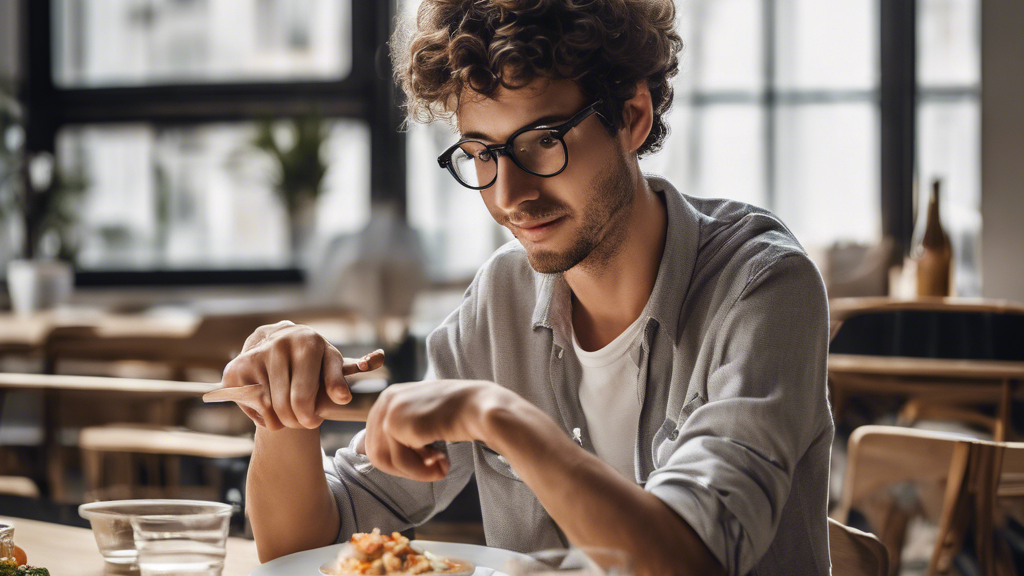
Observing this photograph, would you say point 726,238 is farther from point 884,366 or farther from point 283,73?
point 283,73

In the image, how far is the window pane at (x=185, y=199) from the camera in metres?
5.67

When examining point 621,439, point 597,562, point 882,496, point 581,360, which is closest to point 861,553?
point 621,439

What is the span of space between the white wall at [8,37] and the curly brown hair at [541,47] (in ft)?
16.8

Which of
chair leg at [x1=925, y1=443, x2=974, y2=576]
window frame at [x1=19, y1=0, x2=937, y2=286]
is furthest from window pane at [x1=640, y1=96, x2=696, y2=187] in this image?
chair leg at [x1=925, y1=443, x2=974, y2=576]

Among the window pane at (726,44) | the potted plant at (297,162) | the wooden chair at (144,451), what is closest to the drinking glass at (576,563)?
the wooden chair at (144,451)

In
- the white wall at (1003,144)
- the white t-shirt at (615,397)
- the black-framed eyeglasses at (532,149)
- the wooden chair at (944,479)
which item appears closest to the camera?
the black-framed eyeglasses at (532,149)

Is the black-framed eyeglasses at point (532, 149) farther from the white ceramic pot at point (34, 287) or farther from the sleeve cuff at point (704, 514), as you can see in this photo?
the white ceramic pot at point (34, 287)

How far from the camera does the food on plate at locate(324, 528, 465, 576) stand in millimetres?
834

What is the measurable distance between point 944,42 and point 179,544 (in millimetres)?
6062

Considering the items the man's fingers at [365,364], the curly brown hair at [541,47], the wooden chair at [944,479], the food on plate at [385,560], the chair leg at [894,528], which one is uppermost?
the curly brown hair at [541,47]

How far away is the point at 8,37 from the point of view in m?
5.59

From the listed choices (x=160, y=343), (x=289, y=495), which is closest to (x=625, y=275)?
(x=289, y=495)

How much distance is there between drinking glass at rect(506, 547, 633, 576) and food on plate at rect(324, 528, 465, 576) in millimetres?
270

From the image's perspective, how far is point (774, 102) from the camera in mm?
6004
